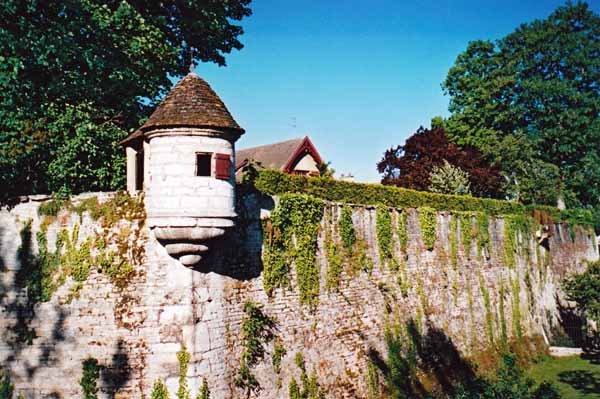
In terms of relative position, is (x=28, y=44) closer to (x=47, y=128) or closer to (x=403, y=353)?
(x=47, y=128)

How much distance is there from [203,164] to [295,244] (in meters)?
3.82

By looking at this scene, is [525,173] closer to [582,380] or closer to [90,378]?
[582,380]

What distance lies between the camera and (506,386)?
11.1 meters

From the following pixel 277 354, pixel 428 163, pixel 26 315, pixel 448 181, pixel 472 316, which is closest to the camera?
pixel 26 315

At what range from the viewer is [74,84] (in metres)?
14.9

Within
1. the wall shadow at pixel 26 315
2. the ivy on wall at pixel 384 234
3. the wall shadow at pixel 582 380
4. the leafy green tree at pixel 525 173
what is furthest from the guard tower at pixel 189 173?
the leafy green tree at pixel 525 173

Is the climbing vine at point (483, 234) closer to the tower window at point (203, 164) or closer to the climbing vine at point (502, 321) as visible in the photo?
the climbing vine at point (502, 321)

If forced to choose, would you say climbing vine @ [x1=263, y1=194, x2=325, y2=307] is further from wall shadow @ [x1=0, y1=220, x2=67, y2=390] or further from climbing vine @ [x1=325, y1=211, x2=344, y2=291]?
wall shadow @ [x1=0, y1=220, x2=67, y2=390]

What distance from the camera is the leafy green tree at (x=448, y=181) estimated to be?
28.9 meters

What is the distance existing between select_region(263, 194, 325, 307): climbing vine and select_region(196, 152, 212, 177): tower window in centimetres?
258

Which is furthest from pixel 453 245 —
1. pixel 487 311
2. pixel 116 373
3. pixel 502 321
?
pixel 116 373

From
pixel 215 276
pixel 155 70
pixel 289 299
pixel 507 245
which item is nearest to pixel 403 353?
pixel 289 299

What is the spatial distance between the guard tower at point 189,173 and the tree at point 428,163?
21.6 metres

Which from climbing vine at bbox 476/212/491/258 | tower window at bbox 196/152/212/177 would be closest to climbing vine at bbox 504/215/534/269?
climbing vine at bbox 476/212/491/258
